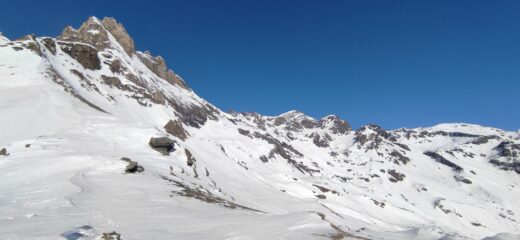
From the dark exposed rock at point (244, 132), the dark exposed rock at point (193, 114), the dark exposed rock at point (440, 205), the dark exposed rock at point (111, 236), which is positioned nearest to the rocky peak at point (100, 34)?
the dark exposed rock at point (193, 114)

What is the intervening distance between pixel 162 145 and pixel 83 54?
63783mm

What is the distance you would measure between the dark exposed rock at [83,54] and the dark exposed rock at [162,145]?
6025 centimetres

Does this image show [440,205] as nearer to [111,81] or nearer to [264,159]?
[264,159]

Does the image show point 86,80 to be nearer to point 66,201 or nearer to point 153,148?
point 153,148

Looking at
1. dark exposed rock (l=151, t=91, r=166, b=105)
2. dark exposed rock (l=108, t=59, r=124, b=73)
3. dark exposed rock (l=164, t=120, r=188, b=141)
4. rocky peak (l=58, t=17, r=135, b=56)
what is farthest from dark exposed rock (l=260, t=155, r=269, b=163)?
rocky peak (l=58, t=17, r=135, b=56)

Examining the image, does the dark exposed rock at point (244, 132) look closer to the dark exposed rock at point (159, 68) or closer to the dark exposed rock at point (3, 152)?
the dark exposed rock at point (159, 68)

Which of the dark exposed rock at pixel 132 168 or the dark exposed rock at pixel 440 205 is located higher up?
the dark exposed rock at pixel 440 205

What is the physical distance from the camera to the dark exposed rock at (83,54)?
95375 millimetres

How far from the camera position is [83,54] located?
9831 centimetres

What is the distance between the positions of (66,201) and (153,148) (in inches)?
1054

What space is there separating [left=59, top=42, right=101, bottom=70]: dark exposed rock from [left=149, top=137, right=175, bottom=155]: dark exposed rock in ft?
198

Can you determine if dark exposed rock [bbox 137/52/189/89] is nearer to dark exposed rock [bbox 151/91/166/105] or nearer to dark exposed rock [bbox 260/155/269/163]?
dark exposed rock [bbox 151/91/166/105]

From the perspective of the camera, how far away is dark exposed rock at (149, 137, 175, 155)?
44938 millimetres

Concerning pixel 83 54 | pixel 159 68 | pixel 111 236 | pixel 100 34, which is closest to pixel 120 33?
pixel 100 34
